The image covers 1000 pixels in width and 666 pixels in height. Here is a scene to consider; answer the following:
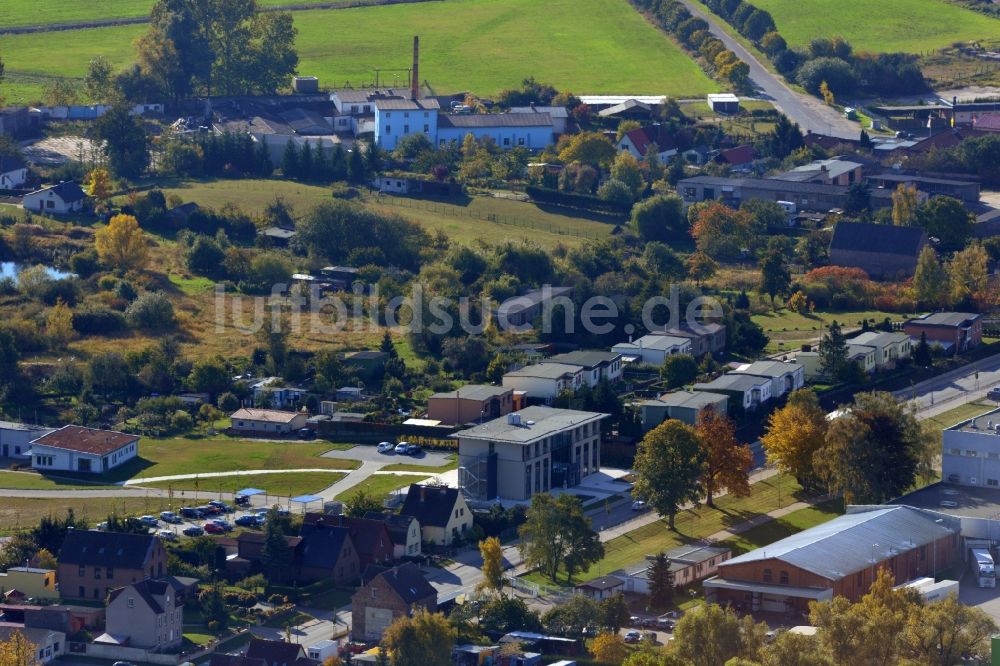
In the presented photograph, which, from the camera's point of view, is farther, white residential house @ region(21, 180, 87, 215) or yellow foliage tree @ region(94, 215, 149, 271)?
white residential house @ region(21, 180, 87, 215)

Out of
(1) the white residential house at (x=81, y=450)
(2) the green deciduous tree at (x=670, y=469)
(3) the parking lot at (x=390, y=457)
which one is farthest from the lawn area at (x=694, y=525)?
(1) the white residential house at (x=81, y=450)

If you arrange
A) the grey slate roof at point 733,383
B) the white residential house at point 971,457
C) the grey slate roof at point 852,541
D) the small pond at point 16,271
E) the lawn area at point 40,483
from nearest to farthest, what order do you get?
1. the grey slate roof at point 852,541
2. the white residential house at point 971,457
3. the lawn area at point 40,483
4. the grey slate roof at point 733,383
5. the small pond at point 16,271

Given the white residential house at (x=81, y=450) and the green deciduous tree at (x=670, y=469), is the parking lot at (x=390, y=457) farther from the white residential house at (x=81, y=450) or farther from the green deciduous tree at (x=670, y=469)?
the green deciduous tree at (x=670, y=469)

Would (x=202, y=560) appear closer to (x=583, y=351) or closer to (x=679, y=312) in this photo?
(x=583, y=351)

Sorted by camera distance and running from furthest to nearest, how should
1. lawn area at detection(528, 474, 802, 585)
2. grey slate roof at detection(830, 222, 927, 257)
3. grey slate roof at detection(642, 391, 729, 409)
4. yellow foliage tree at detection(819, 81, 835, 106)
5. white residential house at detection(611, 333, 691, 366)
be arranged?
yellow foliage tree at detection(819, 81, 835, 106), grey slate roof at detection(830, 222, 927, 257), white residential house at detection(611, 333, 691, 366), grey slate roof at detection(642, 391, 729, 409), lawn area at detection(528, 474, 802, 585)

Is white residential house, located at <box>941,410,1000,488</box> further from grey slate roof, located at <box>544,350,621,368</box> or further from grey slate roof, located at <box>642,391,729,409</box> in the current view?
grey slate roof, located at <box>544,350,621,368</box>

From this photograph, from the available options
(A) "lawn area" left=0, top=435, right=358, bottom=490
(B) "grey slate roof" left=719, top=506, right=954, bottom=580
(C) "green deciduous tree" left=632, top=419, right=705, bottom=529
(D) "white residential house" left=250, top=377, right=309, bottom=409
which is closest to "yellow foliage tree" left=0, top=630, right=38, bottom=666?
(A) "lawn area" left=0, top=435, right=358, bottom=490

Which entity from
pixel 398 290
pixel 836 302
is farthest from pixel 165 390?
pixel 836 302

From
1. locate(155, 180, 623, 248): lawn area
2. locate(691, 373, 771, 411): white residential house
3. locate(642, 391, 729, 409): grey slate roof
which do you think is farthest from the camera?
locate(155, 180, 623, 248): lawn area
